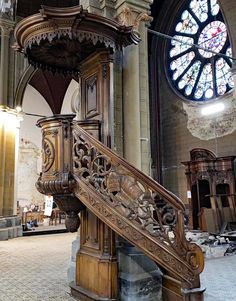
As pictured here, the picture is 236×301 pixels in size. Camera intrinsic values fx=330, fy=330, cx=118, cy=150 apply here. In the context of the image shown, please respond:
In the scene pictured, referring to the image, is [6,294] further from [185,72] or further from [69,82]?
[69,82]

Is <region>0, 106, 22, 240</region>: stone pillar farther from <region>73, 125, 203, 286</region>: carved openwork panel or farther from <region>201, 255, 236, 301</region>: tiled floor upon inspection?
<region>73, 125, 203, 286</region>: carved openwork panel

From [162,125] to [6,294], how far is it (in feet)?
29.2

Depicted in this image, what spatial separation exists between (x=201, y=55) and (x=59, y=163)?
8.56 m

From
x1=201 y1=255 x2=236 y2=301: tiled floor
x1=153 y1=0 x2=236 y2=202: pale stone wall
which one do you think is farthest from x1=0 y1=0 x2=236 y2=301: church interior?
x1=153 y1=0 x2=236 y2=202: pale stone wall

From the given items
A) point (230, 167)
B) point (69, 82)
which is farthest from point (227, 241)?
point (69, 82)

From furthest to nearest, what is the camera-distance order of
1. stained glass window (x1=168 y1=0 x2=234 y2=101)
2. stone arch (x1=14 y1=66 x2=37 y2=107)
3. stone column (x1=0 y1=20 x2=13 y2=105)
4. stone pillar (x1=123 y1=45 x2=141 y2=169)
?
stained glass window (x1=168 y1=0 x2=234 y2=101) < stone arch (x1=14 y1=66 x2=37 y2=107) < stone column (x1=0 y1=20 x2=13 y2=105) < stone pillar (x1=123 y1=45 x2=141 y2=169)

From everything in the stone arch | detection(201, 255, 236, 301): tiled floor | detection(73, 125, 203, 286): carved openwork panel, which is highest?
the stone arch

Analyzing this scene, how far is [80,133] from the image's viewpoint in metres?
3.21

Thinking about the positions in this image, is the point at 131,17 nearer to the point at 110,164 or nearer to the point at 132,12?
the point at 132,12

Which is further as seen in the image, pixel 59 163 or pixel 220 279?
pixel 220 279

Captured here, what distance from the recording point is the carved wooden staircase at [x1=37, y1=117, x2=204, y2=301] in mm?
2758

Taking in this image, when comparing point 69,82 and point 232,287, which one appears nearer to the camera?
point 232,287

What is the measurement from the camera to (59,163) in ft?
10.4

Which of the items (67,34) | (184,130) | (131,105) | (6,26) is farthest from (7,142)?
(67,34)
